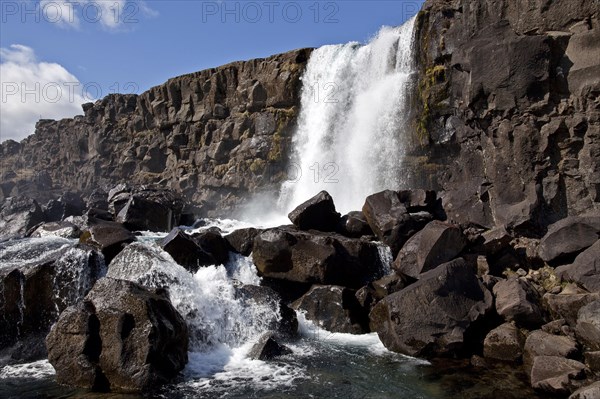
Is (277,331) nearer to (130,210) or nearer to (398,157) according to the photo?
(130,210)

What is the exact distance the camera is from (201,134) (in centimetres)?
4291

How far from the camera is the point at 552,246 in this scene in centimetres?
1366

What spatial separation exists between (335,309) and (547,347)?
5518 mm

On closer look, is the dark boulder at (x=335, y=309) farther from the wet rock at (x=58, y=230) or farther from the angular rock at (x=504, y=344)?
the wet rock at (x=58, y=230)

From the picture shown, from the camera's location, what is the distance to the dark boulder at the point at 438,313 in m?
11.2

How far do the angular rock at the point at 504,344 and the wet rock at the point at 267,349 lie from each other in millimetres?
4540

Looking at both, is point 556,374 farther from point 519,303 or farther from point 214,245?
point 214,245

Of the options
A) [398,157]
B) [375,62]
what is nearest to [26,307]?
[398,157]

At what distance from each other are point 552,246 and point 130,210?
53.9ft

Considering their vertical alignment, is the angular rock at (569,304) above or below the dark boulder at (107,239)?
below

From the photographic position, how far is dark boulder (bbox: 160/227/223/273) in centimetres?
1491

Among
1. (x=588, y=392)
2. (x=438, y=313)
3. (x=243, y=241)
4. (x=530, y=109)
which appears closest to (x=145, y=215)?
(x=243, y=241)

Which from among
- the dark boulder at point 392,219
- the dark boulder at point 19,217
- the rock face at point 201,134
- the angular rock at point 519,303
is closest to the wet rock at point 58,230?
the dark boulder at point 19,217

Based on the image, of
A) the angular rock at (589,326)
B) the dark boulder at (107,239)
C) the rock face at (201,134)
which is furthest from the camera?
the rock face at (201,134)
